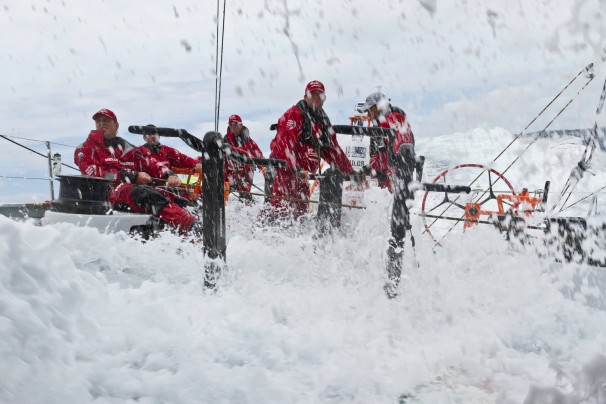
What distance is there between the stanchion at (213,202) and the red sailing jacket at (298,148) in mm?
1812

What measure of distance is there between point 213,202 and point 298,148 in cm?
212

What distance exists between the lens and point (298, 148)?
5.78m

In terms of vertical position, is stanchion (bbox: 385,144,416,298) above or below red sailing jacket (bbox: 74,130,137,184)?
below

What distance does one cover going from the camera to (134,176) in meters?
5.45

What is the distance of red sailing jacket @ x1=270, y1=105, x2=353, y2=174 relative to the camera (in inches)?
222

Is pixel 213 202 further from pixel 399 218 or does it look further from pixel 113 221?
pixel 113 221

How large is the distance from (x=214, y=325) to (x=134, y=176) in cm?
290

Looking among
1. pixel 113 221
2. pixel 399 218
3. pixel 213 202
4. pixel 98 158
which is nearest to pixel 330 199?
pixel 399 218

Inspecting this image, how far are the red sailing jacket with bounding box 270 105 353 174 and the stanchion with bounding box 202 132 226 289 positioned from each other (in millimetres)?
1812

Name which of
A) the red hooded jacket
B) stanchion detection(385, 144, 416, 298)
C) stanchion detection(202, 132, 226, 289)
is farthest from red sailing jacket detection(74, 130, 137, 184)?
stanchion detection(385, 144, 416, 298)

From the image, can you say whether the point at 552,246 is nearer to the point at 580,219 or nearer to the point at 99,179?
the point at 580,219

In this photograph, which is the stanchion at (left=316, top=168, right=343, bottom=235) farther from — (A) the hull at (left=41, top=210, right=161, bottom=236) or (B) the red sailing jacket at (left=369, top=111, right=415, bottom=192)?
(A) the hull at (left=41, top=210, right=161, bottom=236)

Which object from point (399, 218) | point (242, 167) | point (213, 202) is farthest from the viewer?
point (242, 167)

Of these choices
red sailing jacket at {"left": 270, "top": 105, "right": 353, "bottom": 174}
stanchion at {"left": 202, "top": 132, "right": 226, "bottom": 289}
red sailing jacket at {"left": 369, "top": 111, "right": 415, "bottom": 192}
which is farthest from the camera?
red sailing jacket at {"left": 369, "top": 111, "right": 415, "bottom": 192}
